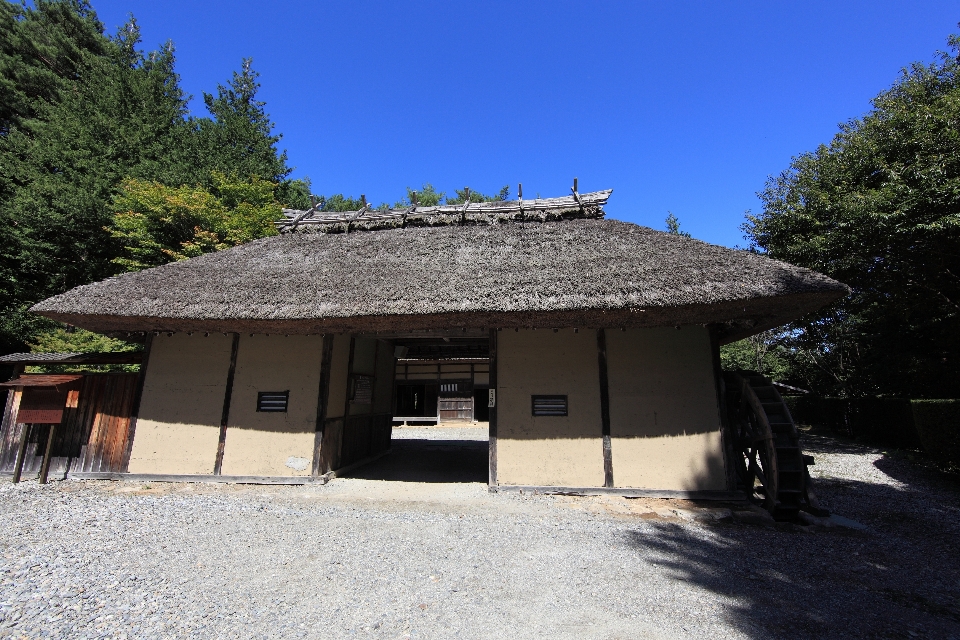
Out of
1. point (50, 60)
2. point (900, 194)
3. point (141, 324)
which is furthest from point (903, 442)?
point (50, 60)

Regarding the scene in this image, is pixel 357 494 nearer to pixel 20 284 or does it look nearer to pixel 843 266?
pixel 843 266

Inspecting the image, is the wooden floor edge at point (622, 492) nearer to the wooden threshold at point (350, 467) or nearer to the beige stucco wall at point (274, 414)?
the wooden threshold at point (350, 467)

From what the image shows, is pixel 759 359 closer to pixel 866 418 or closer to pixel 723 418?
pixel 866 418

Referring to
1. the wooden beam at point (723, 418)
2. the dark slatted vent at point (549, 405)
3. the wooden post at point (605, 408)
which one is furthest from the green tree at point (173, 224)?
the wooden beam at point (723, 418)

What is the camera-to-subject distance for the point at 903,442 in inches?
397

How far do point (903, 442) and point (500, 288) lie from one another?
11.4 meters

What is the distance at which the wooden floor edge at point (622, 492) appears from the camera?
530 centimetres

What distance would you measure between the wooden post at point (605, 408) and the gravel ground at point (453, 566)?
36 cm

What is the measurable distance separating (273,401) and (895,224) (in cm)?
1160

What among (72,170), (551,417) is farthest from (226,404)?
(72,170)

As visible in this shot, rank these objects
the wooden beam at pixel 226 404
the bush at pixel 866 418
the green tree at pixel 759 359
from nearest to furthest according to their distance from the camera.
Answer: the wooden beam at pixel 226 404 → the bush at pixel 866 418 → the green tree at pixel 759 359

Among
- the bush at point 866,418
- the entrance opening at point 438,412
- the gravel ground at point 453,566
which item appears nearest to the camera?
the gravel ground at point 453,566

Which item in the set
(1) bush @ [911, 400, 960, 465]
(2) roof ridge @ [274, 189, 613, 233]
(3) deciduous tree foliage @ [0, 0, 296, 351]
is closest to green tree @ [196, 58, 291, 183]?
(3) deciduous tree foliage @ [0, 0, 296, 351]

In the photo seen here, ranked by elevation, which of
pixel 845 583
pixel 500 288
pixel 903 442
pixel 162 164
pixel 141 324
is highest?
pixel 162 164
